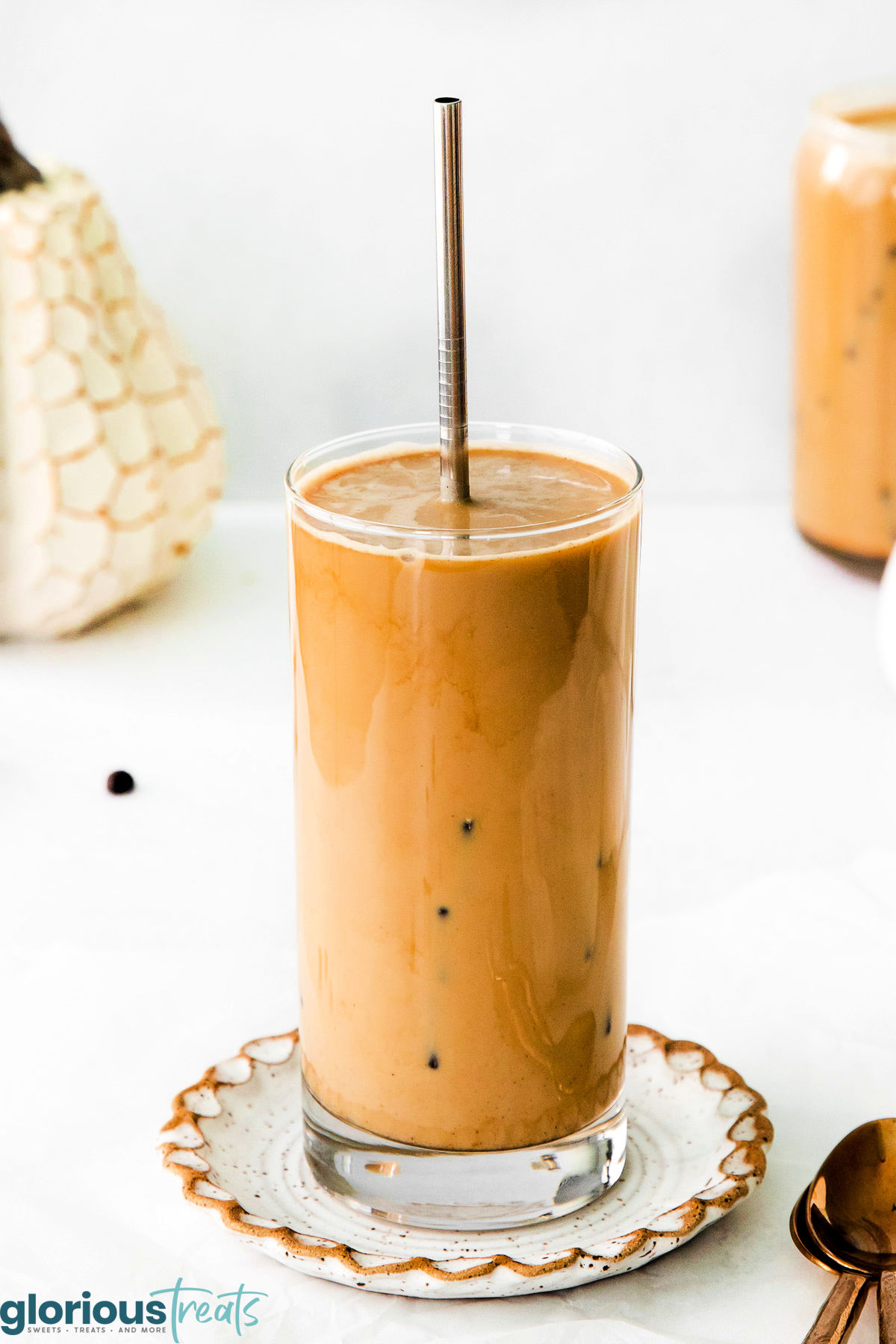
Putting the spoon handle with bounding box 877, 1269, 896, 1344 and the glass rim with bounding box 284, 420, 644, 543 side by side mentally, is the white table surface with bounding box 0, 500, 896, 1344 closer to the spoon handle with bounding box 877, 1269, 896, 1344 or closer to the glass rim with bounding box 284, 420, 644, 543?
the spoon handle with bounding box 877, 1269, 896, 1344

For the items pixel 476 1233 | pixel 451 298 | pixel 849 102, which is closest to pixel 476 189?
pixel 849 102

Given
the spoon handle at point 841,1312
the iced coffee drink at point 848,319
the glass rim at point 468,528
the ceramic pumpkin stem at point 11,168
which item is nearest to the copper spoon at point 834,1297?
the spoon handle at point 841,1312

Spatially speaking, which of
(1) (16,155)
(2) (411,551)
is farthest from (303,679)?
(1) (16,155)

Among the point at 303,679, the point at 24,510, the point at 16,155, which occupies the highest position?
the point at 16,155

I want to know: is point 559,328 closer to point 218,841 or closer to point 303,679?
point 218,841

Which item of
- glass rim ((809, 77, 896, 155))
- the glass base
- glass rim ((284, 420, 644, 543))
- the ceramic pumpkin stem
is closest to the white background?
glass rim ((809, 77, 896, 155))

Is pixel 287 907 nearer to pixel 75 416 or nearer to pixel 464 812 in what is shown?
pixel 464 812

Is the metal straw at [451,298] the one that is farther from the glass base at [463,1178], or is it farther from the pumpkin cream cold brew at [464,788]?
the glass base at [463,1178]
